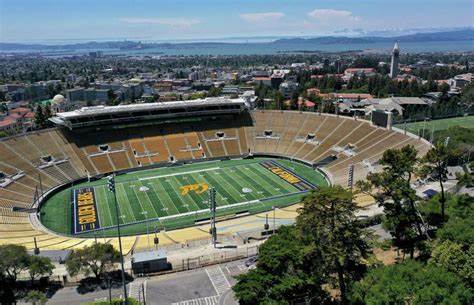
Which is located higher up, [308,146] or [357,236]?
[357,236]

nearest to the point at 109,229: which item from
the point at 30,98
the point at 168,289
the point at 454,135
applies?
the point at 168,289

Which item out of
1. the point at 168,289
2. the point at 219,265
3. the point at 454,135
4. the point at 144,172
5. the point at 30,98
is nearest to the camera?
the point at 168,289

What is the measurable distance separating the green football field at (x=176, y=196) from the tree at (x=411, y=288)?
28.2 m

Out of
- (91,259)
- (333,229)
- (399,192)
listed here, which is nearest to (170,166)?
(91,259)

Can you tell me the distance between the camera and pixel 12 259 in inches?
1156

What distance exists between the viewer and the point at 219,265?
35500 mm

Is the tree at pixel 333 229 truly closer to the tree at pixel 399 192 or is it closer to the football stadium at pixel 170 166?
the tree at pixel 399 192

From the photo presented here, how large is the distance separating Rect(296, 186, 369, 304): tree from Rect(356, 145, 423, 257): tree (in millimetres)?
5628

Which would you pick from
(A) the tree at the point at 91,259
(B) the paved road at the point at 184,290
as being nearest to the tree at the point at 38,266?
(A) the tree at the point at 91,259

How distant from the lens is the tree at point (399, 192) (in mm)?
30031

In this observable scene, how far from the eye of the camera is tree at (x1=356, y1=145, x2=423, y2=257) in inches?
1182

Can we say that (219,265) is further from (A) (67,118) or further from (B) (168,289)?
(A) (67,118)

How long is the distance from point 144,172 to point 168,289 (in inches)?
1473

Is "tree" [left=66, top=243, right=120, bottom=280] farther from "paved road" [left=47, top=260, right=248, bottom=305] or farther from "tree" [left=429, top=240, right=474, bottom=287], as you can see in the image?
"tree" [left=429, top=240, right=474, bottom=287]
